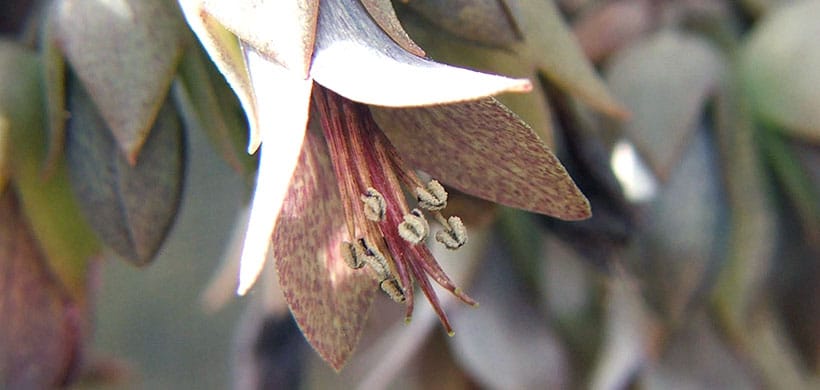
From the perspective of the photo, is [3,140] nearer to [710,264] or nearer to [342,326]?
[342,326]

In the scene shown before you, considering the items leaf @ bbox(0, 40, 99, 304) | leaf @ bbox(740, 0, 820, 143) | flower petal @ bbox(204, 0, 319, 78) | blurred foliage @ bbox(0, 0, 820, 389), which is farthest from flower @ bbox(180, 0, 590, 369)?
leaf @ bbox(740, 0, 820, 143)

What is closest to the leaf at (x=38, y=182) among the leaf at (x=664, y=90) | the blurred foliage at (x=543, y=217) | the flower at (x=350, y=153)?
the blurred foliage at (x=543, y=217)

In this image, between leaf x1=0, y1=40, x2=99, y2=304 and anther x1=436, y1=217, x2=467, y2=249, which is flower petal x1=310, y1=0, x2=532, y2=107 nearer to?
anther x1=436, y1=217, x2=467, y2=249

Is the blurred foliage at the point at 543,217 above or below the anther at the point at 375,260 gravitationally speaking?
below

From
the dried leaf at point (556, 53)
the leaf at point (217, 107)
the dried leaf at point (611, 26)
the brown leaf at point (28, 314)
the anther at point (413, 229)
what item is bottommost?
the brown leaf at point (28, 314)

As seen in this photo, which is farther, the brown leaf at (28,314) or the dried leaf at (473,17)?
the brown leaf at (28,314)

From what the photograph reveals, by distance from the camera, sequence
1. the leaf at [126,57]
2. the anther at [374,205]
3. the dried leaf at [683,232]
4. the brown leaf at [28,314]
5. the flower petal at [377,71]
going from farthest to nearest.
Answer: the dried leaf at [683,232], the brown leaf at [28,314], the leaf at [126,57], the anther at [374,205], the flower petal at [377,71]

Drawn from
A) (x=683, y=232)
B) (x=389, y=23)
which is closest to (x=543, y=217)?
(x=683, y=232)

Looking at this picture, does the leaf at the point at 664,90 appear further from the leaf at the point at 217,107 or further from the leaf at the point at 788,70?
the leaf at the point at 217,107
